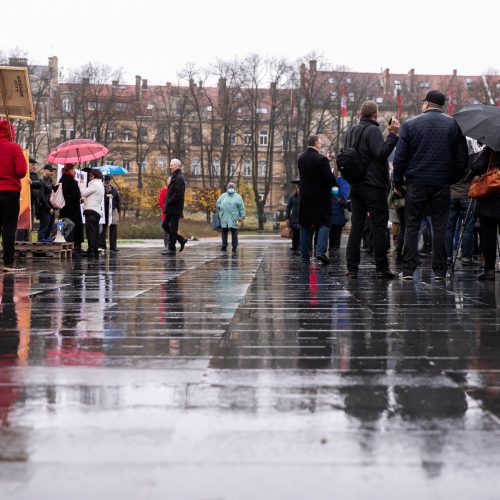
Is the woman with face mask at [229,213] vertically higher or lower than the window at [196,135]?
lower

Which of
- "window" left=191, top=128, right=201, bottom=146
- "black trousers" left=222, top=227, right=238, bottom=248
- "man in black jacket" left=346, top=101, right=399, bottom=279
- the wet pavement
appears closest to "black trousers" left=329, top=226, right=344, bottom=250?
"black trousers" left=222, top=227, right=238, bottom=248

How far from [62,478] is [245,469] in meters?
0.57

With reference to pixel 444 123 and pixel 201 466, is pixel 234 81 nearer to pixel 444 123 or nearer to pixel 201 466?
pixel 444 123

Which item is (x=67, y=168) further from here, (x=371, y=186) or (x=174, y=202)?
(x=371, y=186)

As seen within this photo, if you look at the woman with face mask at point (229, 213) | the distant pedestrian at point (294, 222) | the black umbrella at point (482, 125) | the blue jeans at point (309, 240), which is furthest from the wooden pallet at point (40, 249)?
the black umbrella at point (482, 125)

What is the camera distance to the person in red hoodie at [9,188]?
43.9ft

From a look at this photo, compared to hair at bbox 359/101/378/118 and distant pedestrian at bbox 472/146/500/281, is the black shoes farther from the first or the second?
hair at bbox 359/101/378/118

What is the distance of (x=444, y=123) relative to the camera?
1119 cm

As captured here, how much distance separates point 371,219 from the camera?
1205 cm

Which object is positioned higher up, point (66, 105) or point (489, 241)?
point (66, 105)

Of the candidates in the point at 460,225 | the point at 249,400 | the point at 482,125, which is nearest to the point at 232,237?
the point at 460,225

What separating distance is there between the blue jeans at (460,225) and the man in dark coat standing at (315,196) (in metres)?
1.98

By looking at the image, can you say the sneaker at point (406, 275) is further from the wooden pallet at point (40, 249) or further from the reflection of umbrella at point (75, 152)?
the reflection of umbrella at point (75, 152)

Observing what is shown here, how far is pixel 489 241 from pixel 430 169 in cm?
126
